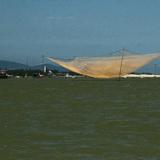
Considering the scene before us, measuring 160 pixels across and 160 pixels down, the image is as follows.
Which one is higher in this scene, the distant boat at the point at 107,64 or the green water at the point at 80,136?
the distant boat at the point at 107,64

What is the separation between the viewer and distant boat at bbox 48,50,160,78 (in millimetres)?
90312

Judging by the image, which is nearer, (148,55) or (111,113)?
(111,113)

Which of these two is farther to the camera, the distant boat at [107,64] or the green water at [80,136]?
the distant boat at [107,64]

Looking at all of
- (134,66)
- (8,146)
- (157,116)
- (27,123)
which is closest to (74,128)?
(27,123)

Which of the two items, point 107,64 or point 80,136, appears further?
point 107,64

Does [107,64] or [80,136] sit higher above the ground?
[107,64]

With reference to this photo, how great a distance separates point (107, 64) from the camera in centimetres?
9306

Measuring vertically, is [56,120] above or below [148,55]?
below

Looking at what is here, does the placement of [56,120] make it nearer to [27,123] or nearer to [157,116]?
[27,123]

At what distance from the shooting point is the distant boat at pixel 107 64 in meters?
90.3

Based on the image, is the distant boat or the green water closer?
the green water

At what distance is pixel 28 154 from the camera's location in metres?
17.6

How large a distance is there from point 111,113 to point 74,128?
848 centimetres

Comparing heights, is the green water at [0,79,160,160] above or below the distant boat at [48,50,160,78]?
below
